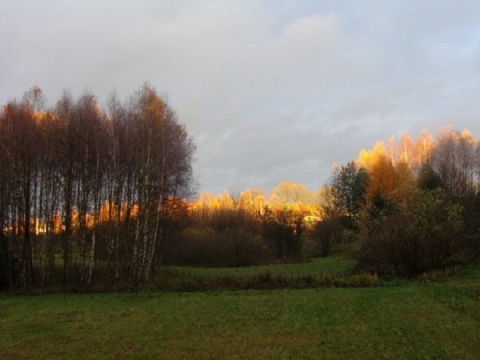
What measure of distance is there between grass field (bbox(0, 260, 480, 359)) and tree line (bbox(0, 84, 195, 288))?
6.19 meters

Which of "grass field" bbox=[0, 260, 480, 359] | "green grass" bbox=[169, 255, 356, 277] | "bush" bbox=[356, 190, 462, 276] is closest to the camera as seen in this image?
"grass field" bbox=[0, 260, 480, 359]

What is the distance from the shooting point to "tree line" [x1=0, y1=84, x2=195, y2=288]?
2245 centimetres

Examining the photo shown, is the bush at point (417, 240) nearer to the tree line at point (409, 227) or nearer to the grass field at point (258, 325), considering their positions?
the tree line at point (409, 227)

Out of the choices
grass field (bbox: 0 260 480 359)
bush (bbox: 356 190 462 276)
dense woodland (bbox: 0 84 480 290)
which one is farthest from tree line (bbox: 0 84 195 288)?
bush (bbox: 356 190 462 276)

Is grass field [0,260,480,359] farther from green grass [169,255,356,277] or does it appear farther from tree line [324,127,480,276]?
green grass [169,255,356,277]

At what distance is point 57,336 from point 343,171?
4889cm

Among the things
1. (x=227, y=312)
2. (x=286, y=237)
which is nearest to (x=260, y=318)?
(x=227, y=312)

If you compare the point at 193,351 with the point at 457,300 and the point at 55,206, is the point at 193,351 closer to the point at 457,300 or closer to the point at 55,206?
the point at 457,300

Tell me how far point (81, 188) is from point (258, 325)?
51.4 feet

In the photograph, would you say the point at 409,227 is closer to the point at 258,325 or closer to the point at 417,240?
the point at 417,240

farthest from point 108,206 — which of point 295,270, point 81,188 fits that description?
point 295,270

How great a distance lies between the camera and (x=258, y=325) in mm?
10922

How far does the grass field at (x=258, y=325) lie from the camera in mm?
8398

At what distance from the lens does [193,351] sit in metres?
8.49
